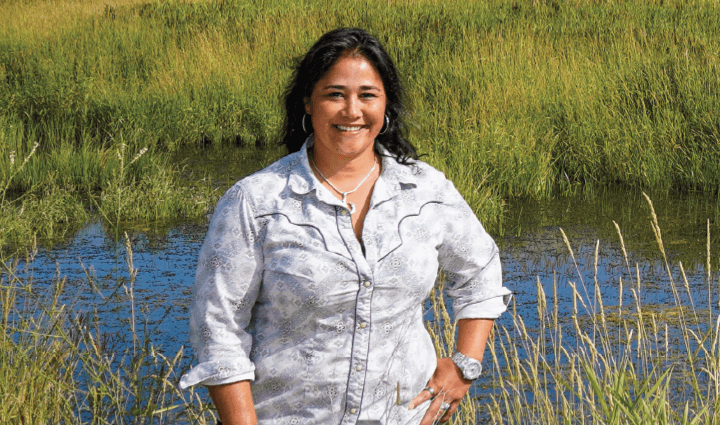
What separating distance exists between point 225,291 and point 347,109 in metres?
0.49

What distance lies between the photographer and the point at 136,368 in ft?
10.1

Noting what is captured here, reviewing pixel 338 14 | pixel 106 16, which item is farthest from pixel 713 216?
pixel 106 16

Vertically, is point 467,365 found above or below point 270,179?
below

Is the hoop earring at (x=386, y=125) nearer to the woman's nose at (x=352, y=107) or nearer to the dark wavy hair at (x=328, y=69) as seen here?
the dark wavy hair at (x=328, y=69)

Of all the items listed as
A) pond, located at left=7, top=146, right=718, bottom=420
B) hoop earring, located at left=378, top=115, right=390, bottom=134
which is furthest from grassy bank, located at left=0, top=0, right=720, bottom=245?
hoop earring, located at left=378, top=115, right=390, bottom=134

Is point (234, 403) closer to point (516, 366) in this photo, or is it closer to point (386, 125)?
point (386, 125)

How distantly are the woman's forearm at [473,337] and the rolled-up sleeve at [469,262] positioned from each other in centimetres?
2

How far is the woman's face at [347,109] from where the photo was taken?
7.23 feet

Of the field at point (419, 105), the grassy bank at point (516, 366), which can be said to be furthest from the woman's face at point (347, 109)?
the field at point (419, 105)

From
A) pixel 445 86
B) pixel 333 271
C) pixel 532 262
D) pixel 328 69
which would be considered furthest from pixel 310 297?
pixel 445 86

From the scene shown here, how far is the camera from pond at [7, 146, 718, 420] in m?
4.80

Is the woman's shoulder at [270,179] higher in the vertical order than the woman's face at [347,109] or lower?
lower

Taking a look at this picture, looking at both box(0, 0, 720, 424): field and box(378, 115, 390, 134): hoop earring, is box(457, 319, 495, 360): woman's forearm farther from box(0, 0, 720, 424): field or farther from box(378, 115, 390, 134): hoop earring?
box(0, 0, 720, 424): field

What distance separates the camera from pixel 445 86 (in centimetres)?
867
